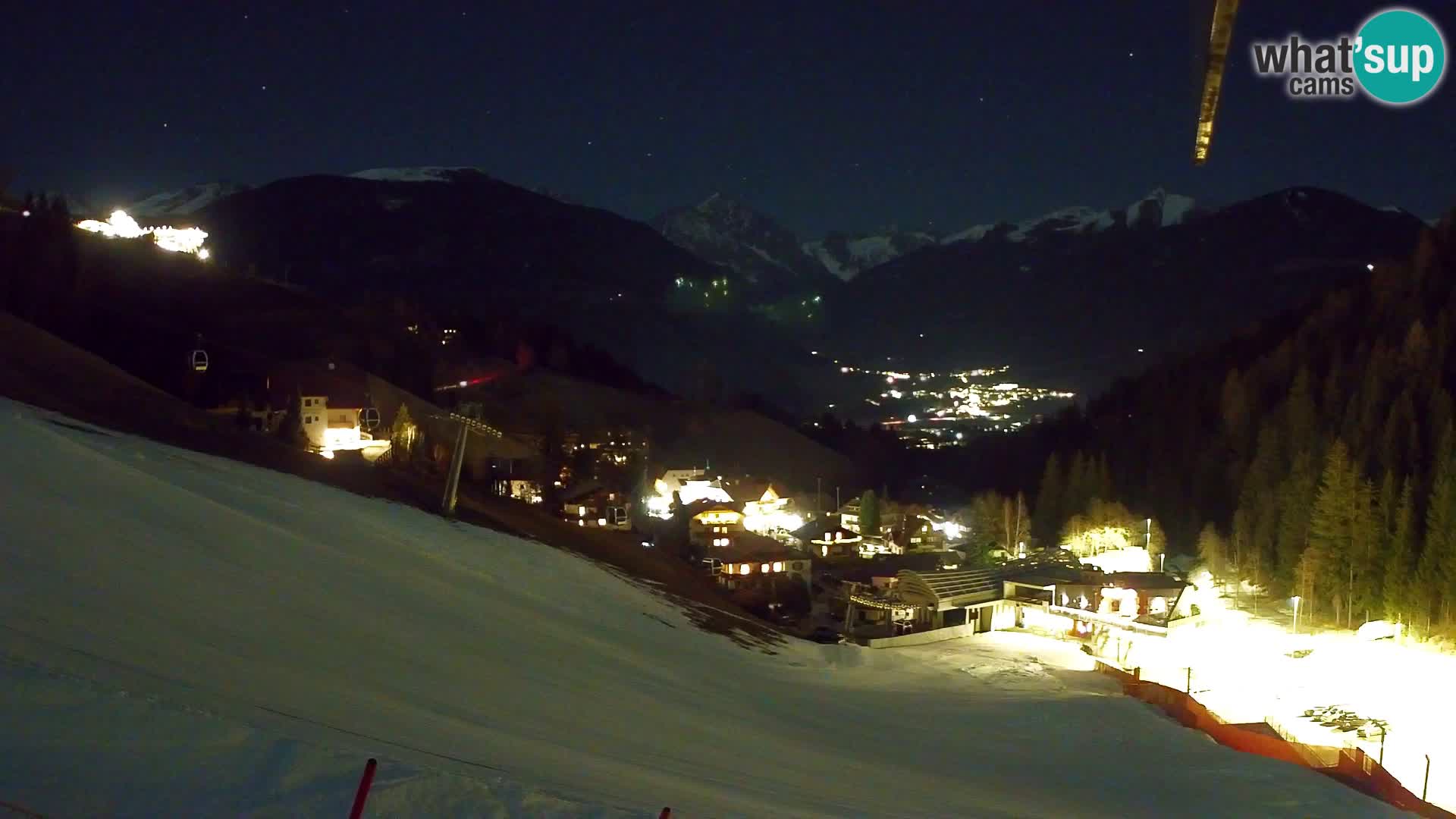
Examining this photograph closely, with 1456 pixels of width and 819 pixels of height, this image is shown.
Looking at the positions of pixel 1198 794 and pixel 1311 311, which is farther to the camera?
pixel 1311 311

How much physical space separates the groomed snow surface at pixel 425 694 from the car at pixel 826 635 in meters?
6.77

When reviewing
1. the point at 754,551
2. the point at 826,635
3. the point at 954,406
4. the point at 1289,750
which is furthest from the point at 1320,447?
the point at 954,406

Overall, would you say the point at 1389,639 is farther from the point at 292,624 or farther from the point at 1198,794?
the point at 292,624

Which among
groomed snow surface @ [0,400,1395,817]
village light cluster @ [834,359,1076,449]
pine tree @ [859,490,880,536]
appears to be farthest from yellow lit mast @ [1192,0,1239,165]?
village light cluster @ [834,359,1076,449]

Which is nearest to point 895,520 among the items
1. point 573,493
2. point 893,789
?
point 573,493

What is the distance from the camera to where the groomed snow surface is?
6.16 meters

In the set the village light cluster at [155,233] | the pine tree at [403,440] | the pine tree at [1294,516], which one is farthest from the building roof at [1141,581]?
the village light cluster at [155,233]

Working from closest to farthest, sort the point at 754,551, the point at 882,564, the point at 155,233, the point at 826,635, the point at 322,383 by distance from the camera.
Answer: the point at 826,635, the point at 754,551, the point at 882,564, the point at 322,383, the point at 155,233

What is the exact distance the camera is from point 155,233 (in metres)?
86.6

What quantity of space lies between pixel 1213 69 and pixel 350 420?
1900 inches

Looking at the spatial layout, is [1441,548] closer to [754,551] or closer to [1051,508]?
[1051,508]

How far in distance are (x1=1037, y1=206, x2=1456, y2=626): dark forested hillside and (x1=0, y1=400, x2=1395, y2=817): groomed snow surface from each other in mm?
20452

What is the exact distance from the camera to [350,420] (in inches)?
2125

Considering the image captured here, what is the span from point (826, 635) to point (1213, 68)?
2246cm
